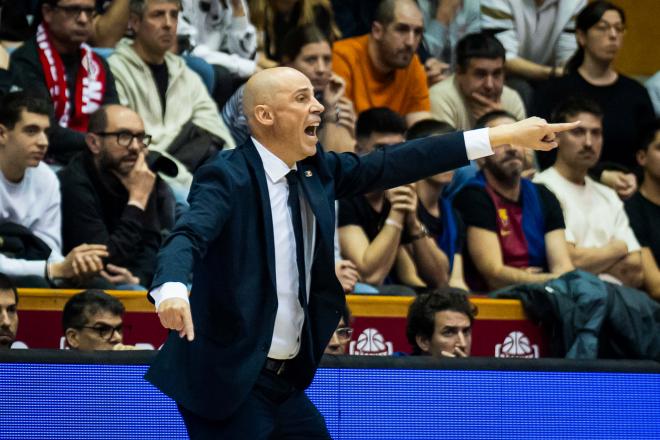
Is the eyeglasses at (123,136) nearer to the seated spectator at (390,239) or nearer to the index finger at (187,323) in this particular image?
the seated spectator at (390,239)

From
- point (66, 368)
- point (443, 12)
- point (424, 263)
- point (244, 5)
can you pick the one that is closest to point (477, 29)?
point (443, 12)

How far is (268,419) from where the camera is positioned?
439cm

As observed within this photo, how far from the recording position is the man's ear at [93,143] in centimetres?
754

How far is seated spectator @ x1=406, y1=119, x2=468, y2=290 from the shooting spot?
26.8ft

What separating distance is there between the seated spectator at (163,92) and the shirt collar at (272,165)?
3.76 m

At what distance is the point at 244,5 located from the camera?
9328mm

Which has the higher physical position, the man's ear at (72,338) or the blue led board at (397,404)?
the blue led board at (397,404)

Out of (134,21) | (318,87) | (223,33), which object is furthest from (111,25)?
(318,87)

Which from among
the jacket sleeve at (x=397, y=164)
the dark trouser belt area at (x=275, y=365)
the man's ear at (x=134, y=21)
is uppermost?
the jacket sleeve at (x=397, y=164)

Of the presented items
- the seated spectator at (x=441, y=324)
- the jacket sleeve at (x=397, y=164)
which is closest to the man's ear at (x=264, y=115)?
the jacket sleeve at (x=397, y=164)

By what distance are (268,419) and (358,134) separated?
4.19 meters

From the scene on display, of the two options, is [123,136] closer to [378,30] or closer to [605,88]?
[378,30]

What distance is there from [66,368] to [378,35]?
14.9ft

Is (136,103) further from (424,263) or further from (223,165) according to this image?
(223,165)
